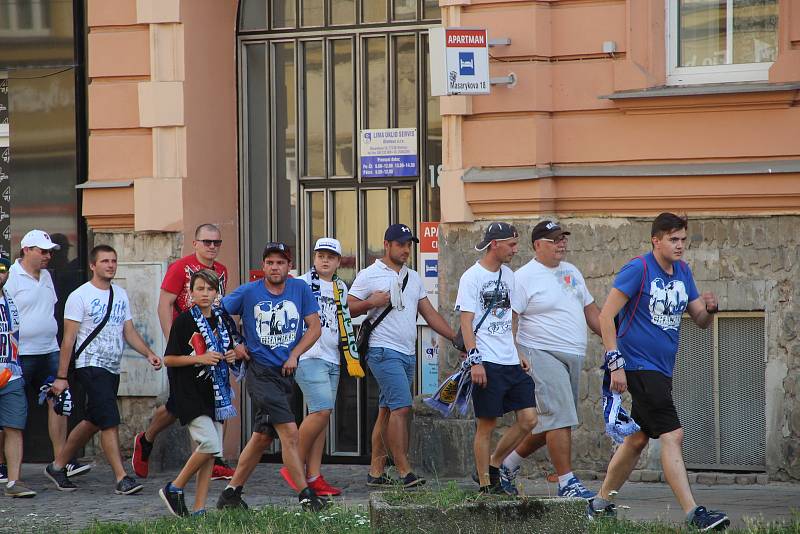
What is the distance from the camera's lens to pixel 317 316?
9.79 meters

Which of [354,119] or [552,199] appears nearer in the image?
[552,199]

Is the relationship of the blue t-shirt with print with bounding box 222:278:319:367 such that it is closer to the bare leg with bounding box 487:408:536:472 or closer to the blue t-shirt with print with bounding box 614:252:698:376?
the bare leg with bounding box 487:408:536:472

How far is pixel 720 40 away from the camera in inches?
430

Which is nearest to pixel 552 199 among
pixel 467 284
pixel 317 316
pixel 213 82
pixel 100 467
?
pixel 467 284

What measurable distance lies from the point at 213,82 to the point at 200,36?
409 millimetres

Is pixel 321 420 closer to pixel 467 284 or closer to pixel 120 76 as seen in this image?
pixel 467 284

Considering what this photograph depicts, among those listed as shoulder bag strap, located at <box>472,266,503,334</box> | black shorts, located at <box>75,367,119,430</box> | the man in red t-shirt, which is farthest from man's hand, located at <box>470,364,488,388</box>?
black shorts, located at <box>75,367,119,430</box>

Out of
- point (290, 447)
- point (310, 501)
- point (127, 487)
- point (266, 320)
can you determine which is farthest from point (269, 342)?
point (127, 487)

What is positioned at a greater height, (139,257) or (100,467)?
(139,257)

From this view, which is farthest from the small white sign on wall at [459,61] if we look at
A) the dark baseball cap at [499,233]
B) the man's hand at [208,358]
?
the man's hand at [208,358]

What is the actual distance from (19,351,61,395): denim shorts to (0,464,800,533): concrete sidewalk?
796 millimetres

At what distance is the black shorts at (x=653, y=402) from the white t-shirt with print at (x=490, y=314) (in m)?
1.31

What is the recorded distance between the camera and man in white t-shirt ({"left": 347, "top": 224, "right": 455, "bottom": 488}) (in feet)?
35.2

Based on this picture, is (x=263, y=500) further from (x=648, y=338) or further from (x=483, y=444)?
→ (x=648, y=338)
